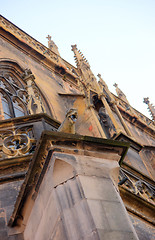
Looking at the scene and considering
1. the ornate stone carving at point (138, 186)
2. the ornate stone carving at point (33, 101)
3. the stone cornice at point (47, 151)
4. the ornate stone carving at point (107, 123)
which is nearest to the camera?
the stone cornice at point (47, 151)

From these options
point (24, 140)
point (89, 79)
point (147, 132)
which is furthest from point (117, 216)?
point (147, 132)

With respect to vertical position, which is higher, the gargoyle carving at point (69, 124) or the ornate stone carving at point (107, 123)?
the ornate stone carving at point (107, 123)

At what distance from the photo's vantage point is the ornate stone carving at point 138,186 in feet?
19.9

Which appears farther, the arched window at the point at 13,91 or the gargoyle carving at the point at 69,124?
the arched window at the point at 13,91

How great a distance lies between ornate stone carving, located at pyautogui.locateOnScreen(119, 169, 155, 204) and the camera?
239 inches

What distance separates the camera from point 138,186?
6.32 meters

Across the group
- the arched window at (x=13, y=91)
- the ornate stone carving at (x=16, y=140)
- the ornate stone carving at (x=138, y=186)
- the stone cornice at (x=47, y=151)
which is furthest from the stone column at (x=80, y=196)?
the arched window at (x=13, y=91)

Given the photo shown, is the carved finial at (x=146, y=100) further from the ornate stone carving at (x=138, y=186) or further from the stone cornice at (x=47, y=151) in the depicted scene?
the stone cornice at (x=47, y=151)

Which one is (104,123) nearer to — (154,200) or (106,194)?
(154,200)

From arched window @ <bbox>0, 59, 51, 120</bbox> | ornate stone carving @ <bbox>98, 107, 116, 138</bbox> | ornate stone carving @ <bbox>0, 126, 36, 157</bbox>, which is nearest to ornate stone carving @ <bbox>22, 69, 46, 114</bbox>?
arched window @ <bbox>0, 59, 51, 120</bbox>

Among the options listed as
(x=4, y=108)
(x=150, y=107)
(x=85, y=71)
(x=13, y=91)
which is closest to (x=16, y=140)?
(x=4, y=108)

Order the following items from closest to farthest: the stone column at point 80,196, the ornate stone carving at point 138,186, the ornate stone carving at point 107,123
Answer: the stone column at point 80,196
the ornate stone carving at point 138,186
the ornate stone carving at point 107,123

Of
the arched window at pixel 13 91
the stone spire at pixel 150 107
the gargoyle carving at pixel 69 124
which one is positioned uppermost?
the stone spire at pixel 150 107

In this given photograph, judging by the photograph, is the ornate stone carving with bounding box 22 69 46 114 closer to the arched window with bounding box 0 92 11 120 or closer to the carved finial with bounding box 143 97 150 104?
the arched window with bounding box 0 92 11 120
